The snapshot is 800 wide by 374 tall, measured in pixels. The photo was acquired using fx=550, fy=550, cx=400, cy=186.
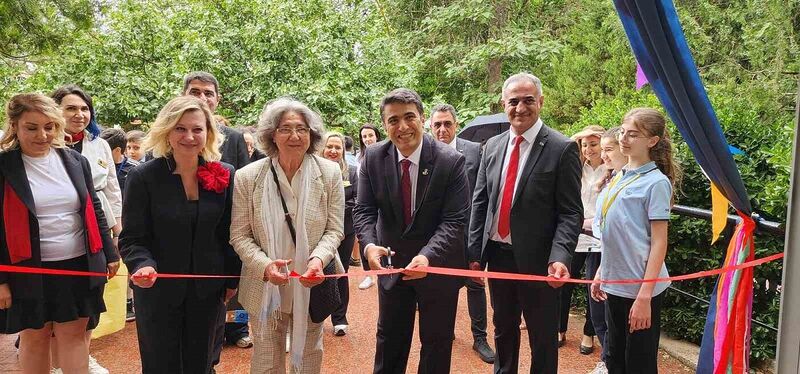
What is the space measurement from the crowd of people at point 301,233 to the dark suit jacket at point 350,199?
1.80 metres

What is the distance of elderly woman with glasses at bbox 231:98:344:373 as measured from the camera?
10.1ft

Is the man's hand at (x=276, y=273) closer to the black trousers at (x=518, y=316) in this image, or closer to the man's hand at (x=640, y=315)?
the black trousers at (x=518, y=316)

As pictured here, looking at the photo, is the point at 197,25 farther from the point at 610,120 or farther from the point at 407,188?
the point at 407,188

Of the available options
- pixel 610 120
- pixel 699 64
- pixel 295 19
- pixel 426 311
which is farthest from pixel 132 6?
pixel 699 64

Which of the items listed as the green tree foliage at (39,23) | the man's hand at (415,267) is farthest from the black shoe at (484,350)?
A: the green tree foliage at (39,23)

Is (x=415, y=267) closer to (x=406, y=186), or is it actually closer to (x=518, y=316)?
(x=406, y=186)

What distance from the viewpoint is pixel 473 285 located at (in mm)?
4949

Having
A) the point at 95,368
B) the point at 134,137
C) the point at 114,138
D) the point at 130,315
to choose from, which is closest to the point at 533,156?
the point at 95,368

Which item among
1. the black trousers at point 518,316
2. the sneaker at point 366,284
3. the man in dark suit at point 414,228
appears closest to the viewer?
the man in dark suit at point 414,228

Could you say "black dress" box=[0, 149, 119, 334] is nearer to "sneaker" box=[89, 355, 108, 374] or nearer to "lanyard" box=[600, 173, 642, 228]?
"sneaker" box=[89, 355, 108, 374]

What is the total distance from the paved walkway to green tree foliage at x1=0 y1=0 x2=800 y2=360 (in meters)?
0.87

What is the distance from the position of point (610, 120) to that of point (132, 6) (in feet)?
26.0

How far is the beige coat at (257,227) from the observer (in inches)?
120

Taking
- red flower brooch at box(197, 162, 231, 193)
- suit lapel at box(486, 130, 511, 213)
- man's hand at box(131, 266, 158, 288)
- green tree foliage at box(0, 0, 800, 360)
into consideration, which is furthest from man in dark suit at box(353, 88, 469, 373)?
green tree foliage at box(0, 0, 800, 360)
